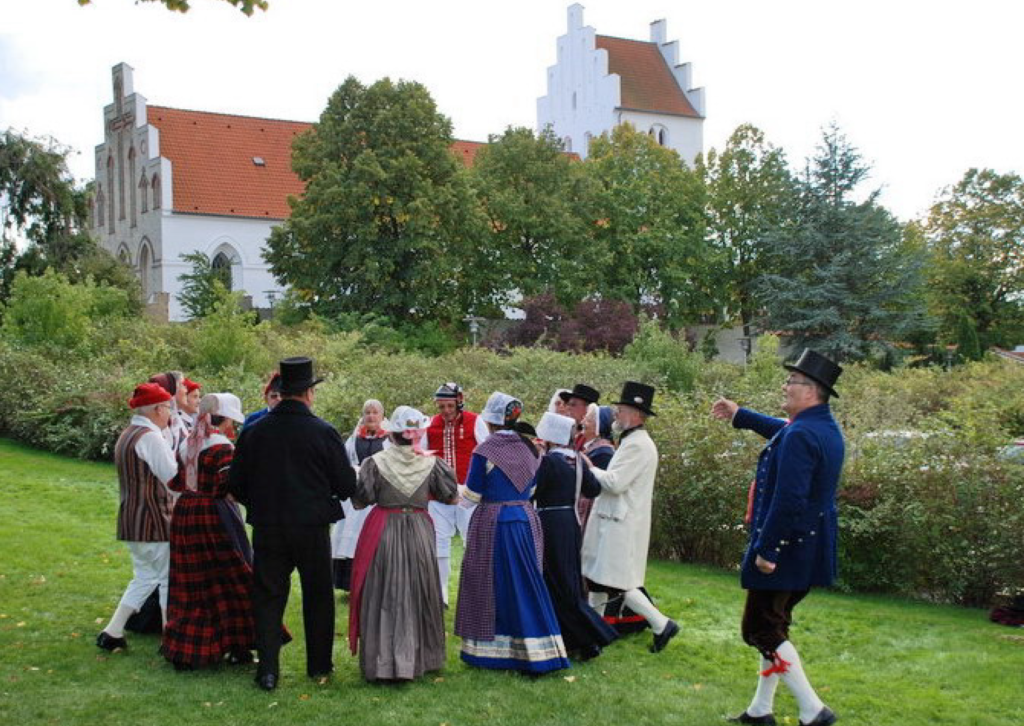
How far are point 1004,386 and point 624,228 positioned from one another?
28.6m

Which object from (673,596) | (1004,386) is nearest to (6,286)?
(1004,386)

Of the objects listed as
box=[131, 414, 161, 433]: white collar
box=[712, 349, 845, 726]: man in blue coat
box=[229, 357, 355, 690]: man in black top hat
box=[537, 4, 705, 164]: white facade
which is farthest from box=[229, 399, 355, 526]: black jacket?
box=[537, 4, 705, 164]: white facade

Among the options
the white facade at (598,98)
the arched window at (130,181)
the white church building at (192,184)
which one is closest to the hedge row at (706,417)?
the white church building at (192,184)

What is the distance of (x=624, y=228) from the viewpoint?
4725cm

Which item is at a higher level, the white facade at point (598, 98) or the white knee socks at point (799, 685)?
the white facade at point (598, 98)

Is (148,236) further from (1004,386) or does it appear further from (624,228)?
(1004,386)

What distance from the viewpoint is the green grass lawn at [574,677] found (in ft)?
20.5

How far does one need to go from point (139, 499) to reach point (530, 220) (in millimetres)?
37514

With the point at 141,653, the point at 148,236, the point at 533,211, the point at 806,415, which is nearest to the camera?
the point at 806,415

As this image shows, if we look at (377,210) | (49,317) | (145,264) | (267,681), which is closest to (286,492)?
(267,681)

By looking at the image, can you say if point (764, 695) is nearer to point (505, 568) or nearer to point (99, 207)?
point (505, 568)

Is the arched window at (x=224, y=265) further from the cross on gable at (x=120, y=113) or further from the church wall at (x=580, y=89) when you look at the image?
the church wall at (x=580, y=89)

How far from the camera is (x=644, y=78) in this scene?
68875mm

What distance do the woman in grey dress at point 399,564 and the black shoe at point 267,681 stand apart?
538 mm
